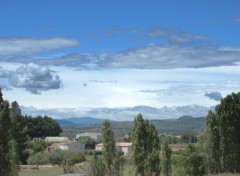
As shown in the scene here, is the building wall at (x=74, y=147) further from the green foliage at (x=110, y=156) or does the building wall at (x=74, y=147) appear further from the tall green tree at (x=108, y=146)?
the green foliage at (x=110, y=156)

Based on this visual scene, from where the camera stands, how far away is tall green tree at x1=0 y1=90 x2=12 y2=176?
36216 millimetres

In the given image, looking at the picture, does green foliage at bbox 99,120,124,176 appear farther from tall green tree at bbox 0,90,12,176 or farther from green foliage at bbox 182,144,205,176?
tall green tree at bbox 0,90,12,176

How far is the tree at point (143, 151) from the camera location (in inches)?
2339

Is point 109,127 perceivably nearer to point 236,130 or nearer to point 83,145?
point 236,130

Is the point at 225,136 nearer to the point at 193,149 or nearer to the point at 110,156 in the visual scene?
the point at 110,156

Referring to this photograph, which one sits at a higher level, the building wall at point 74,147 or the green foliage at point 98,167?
the building wall at point 74,147

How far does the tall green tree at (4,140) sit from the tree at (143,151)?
23.8 metres

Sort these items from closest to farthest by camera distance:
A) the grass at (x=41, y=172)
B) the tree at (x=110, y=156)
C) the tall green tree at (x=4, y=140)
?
the tall green tree at (x=4, y=140)
the tree at (x=110, y=156)
the grass at (x=41, y=172)

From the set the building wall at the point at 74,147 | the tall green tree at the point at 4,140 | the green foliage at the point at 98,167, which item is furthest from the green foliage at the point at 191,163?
the building wall at the point at 74,147

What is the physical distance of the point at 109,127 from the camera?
6819 centimetres

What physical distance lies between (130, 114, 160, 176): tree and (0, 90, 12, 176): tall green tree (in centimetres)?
2383

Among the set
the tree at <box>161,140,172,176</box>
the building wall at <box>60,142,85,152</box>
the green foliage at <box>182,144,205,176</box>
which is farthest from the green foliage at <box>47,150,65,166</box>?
the green foliage at <box>182,144,205,176</box>

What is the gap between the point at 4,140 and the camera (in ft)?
123

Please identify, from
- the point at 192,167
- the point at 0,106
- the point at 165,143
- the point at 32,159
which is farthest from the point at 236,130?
the point at 32,159
